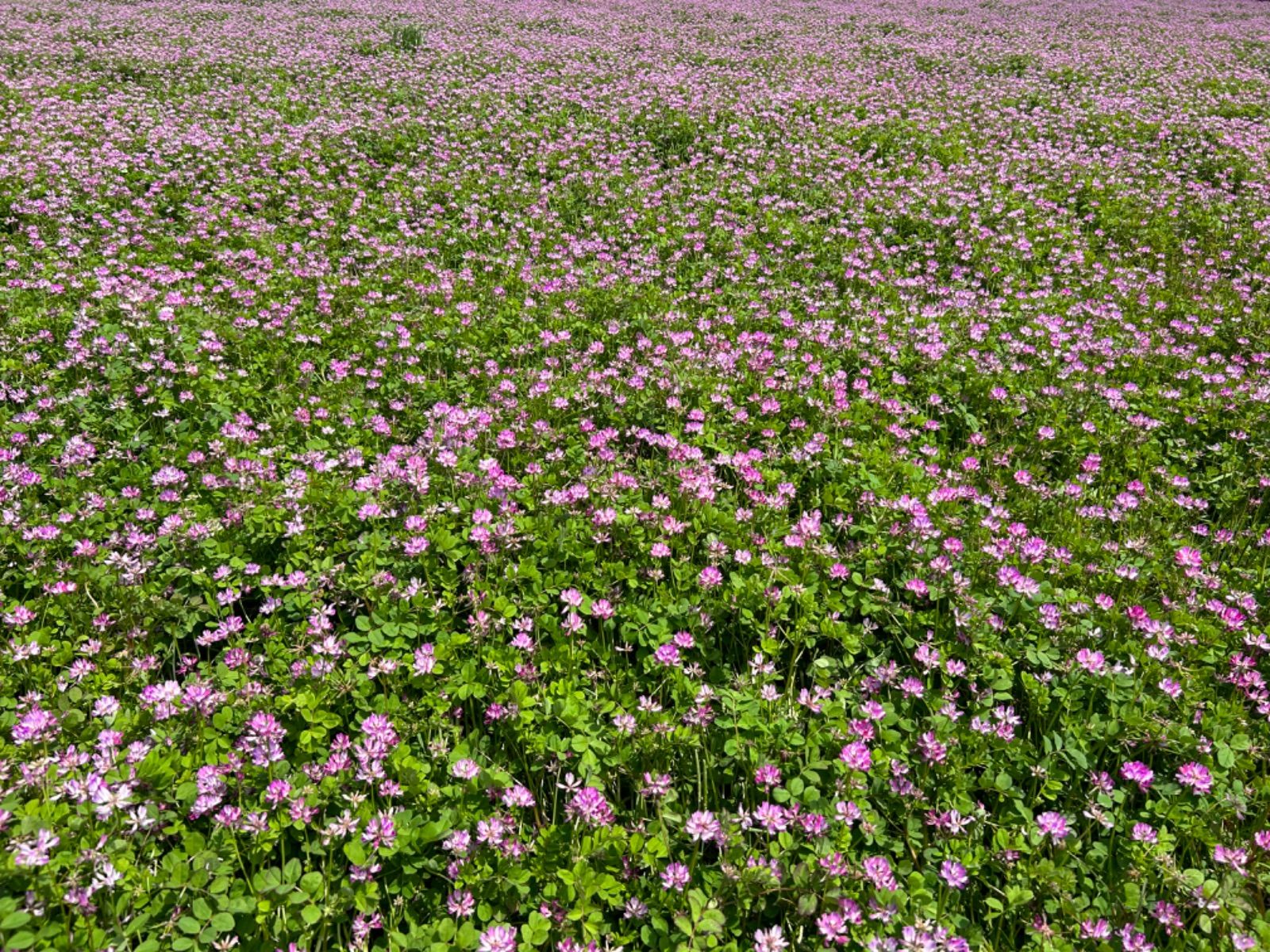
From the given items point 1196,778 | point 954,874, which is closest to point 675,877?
point 954,874

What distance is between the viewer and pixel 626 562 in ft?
13.7

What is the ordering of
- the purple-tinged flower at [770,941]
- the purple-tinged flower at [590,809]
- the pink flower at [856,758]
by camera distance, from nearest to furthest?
the purple-tinged flower at [770,941]
the purple-tinged flower at [590,809]
the pink flower at [856,758]

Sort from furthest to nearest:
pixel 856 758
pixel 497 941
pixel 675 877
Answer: pixel 856 758 < pixel 675 877 < pixel 497 941

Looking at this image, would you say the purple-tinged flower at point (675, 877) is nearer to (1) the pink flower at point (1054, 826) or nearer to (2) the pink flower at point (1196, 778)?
(1) the pink flower at point (1054, 826)

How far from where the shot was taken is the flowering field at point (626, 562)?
103 inches

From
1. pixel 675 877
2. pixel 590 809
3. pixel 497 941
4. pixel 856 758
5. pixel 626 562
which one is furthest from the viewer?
pixel 626 562

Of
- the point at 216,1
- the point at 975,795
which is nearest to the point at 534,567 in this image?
the point at 975,795

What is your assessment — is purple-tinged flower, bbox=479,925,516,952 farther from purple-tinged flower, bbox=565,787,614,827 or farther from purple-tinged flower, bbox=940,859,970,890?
purple-tinged flower, bbox=940,859,970,890

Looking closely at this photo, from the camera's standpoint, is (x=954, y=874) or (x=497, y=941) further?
(x=954, y=874)

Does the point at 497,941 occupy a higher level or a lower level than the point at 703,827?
lower

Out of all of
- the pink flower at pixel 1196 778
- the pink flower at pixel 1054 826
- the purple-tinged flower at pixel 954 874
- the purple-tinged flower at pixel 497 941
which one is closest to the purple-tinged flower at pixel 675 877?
the purple-tinged flower at pixel 497 941

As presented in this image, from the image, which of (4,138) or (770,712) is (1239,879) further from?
(4,138)

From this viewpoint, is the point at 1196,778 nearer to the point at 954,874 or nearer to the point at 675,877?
the point at 954,874

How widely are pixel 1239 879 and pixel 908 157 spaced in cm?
1199
